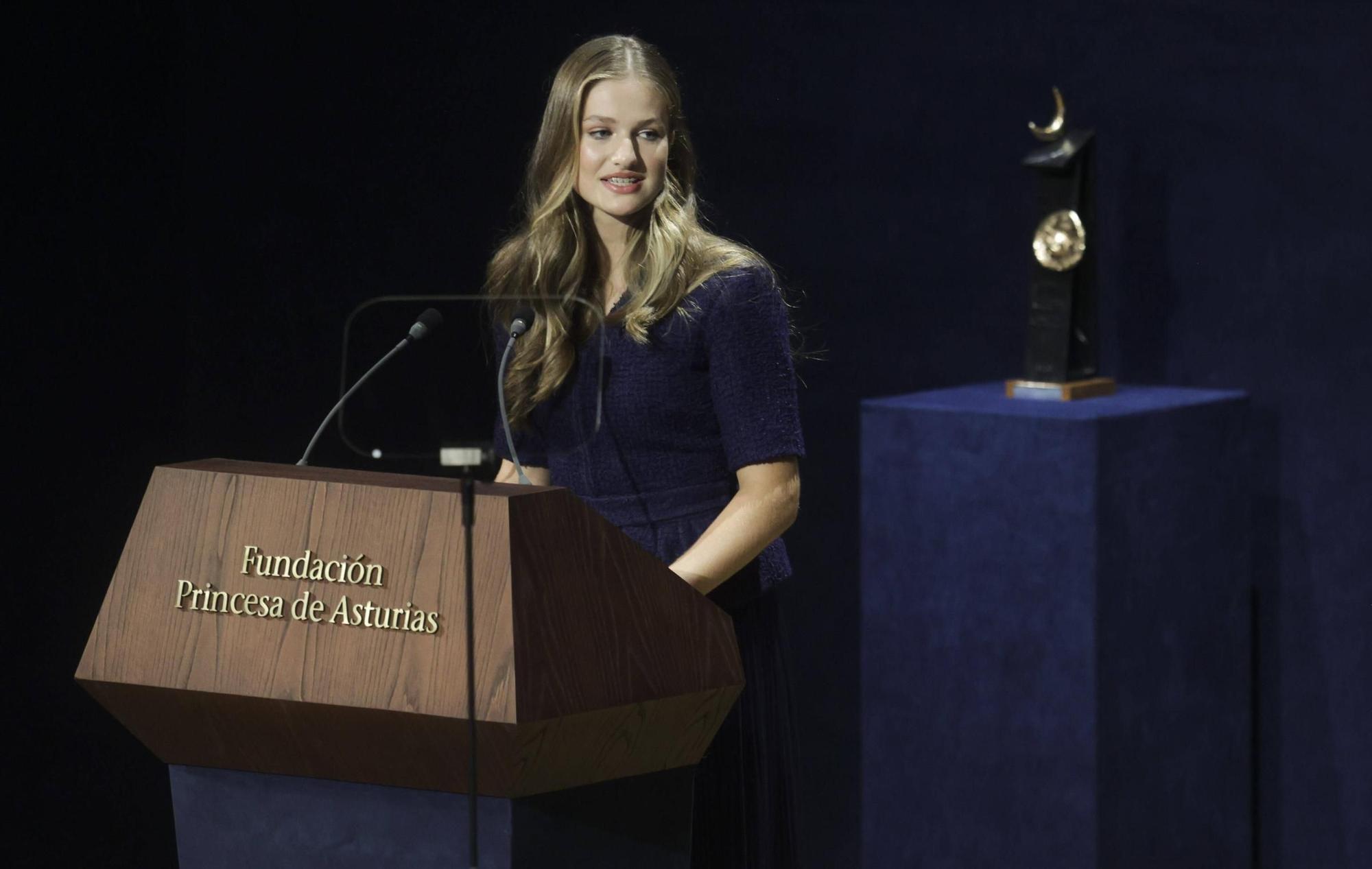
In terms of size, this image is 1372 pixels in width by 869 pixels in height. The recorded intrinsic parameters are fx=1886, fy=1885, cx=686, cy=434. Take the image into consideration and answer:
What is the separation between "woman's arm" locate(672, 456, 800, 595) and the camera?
2.13 m

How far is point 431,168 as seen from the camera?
4082 mm

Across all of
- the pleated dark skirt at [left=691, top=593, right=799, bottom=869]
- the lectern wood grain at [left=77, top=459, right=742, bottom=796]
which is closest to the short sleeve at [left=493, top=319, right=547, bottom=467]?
the pleated dark skirt at [left=691, top=593, right=799, bottom=869]

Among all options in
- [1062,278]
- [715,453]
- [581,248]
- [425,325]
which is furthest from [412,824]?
[1062,278]

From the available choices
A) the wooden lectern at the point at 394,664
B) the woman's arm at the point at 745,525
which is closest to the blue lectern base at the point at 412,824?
the wooden lectern at the point at 394,664

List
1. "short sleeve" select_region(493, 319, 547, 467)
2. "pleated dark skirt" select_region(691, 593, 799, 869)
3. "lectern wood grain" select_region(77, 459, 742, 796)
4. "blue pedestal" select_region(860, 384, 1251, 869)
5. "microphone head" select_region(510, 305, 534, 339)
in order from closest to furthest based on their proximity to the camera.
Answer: "lectern wood grain" select_region(77, 459, 742, 796), "microphone head" select_region(510, 305, 534, 339), "pleated dark skirt" select_region(691, 593, 799, 869), "short sleeve" select_region(493, 319, 547, 467), "blue pedestal" select_region(860, 384, 1251, 869)

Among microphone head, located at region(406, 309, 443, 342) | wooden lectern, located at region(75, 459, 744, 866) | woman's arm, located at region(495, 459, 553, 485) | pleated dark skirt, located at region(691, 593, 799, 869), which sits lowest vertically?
pleated dark skirt, located at region(691, 593, 799, 869)

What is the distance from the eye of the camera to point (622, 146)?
7.49 feet

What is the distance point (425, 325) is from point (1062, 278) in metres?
1.72

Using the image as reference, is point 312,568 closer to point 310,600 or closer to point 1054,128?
point 310,600

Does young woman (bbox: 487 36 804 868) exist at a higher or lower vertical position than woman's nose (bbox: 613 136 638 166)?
lower

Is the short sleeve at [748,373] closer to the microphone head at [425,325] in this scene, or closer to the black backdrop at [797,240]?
the microphone head at [425,325]

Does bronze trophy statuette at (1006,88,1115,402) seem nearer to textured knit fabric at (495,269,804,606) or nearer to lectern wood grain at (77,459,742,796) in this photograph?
textured knit fabric at (495,269,804,606)

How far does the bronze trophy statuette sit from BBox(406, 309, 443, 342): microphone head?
1.65 m

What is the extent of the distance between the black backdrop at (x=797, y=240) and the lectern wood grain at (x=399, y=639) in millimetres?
1859
